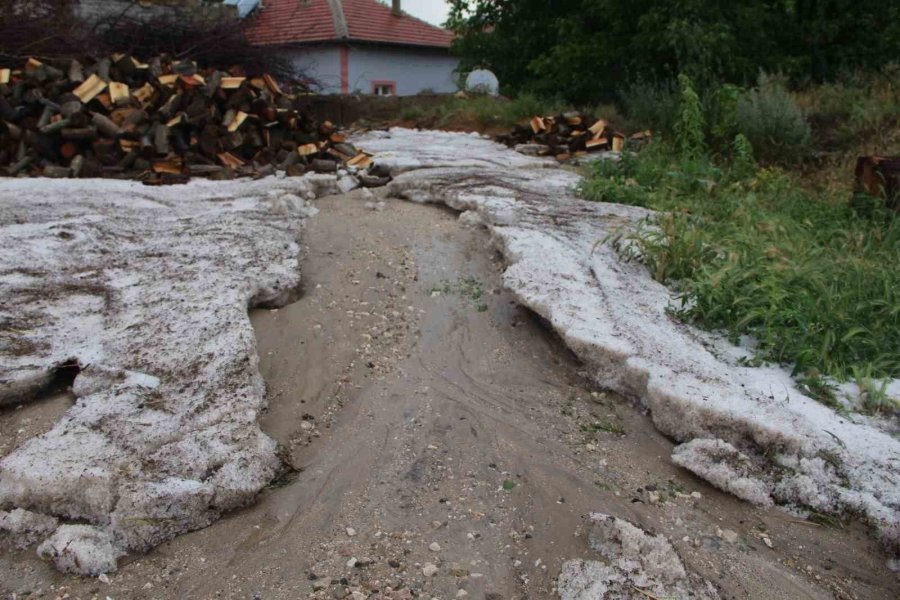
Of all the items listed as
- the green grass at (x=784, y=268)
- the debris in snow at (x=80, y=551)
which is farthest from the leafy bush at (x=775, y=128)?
the debris in snow at (x=80, y=551)

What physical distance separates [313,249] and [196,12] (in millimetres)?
5979

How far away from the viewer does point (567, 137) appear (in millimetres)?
8594

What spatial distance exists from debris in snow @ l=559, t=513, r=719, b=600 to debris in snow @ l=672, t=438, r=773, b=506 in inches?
17.8

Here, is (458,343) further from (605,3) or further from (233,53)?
(605,3)

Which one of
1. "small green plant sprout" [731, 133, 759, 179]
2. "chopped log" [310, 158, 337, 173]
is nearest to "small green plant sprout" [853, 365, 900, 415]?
"small green plant sprout" [731, 133, 759, 179]

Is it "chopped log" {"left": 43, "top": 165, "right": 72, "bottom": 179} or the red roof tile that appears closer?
"chopped log" {"left": 43, "top": 165, "right": 72, "bottom": 179}

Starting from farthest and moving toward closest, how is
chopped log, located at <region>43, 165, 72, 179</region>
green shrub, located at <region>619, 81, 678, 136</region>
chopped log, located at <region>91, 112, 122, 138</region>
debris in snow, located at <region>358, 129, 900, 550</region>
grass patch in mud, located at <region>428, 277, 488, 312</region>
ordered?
green shrub, located at <region>619, 81, 678, 136</region>
chopped log, located at <region>91, 112, 122, 138</region>
chopped log, located at <region>43, 165, 72, 179</region>
grass patch in mud, located at <region>428, 277, 488, 312</region>
debris in snow, located at <region>358, 129, 900, 550</region>

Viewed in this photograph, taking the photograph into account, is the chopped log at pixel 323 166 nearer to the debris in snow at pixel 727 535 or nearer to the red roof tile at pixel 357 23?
the debris in snow at pixel 727 535

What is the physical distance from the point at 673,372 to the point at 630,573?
1078 mm

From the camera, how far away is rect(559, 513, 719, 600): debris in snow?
6.57 ft

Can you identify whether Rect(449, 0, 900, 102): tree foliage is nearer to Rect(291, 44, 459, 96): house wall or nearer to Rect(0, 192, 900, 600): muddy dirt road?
Rect(291, 44, 459, 96): house wall

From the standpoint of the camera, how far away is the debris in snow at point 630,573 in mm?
2002

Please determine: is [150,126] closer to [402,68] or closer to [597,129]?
[597,129]

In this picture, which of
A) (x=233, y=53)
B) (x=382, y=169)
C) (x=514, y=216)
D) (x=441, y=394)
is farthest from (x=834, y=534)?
(x=233, y=53)
